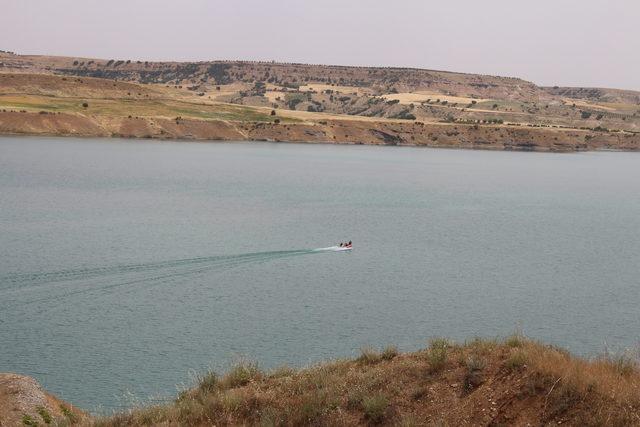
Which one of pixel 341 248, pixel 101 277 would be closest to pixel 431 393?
pixel 101 277

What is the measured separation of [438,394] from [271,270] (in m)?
30.5

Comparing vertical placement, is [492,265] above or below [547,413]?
below

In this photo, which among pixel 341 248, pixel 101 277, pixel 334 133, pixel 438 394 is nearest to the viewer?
pixel 438 394

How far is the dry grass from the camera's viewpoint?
14594 millimetres

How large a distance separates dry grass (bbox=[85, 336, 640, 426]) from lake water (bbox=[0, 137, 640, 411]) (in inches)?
352

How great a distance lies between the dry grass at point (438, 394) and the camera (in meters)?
14.6

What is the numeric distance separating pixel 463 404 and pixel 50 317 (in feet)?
78.5

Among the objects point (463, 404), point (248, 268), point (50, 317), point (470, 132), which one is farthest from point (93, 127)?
point (463, 404)

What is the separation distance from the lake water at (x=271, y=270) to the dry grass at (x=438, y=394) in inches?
352

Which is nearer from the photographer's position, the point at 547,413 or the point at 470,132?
the point at 547,413

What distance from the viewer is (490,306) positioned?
129 feet

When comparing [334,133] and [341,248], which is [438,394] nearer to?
[341,248]

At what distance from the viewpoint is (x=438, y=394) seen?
1614 centimetres

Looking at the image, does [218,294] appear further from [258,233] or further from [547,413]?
[547,413]
